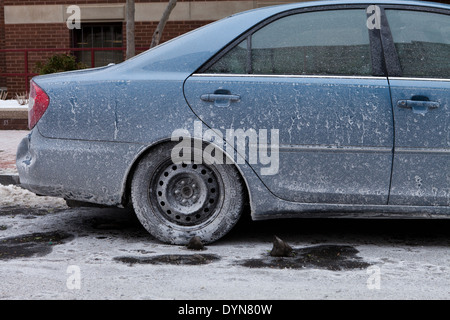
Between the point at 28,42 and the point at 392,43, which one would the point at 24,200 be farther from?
the point at 28,42

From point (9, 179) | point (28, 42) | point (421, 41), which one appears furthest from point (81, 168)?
point (28, 42)

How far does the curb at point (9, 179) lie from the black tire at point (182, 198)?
294cm

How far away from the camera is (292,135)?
4.70 m

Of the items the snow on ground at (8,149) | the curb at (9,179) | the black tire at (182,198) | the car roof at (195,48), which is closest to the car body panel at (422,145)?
the car roof at (195,48)

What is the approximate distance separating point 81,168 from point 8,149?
204 inches

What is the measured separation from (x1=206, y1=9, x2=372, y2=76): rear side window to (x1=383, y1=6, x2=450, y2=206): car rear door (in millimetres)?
211

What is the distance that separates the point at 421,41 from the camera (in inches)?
190

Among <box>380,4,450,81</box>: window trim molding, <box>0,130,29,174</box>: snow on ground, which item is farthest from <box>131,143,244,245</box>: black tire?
<box>0,130,29,174</box>: snow on ground

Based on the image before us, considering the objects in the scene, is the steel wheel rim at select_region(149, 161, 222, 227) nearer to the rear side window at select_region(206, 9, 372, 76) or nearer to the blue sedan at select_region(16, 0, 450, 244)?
the blue sedan at select_region(16, 0, 450, 244)

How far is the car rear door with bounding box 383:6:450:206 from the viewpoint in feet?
15.3

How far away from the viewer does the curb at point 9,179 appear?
7400 millimetres

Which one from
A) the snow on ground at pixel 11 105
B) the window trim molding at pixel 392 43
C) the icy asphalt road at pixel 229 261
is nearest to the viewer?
the icy asphalt road at pixel 229 261

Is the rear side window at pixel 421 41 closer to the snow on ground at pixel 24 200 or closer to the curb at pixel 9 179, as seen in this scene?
the snow on ground at pixel 24 200

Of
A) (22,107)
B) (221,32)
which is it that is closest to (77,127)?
(221,32)
